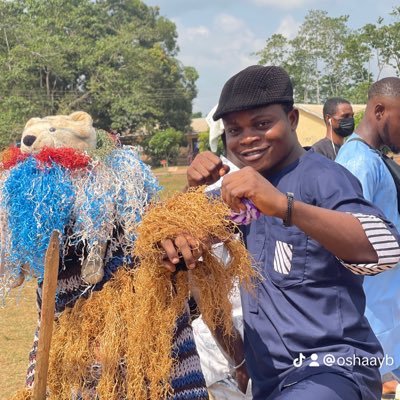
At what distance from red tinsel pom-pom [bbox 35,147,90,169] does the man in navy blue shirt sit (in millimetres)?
643

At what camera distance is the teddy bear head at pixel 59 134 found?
2758 mm

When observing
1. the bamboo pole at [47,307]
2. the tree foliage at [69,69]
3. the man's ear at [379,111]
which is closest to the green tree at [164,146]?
the tree foliage at [69,69]

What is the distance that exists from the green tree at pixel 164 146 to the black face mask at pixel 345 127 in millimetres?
36164

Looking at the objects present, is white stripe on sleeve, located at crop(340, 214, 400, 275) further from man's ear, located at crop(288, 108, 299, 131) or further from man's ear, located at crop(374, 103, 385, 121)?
man's ear, located at crop(374, 103, 385, 121)

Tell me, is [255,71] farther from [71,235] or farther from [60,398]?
[60,398]

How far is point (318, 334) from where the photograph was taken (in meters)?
1.88

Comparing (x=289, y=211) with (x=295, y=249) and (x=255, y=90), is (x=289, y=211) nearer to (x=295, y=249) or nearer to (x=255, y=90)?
(x=295, y=249)

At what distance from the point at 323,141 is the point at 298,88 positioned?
58387 millimetres

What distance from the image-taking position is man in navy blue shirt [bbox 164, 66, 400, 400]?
1.76 meters

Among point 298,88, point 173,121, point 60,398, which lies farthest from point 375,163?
point 298,88

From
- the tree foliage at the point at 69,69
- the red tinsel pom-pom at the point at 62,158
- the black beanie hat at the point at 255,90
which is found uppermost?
the tree foliage at the point at 69,69

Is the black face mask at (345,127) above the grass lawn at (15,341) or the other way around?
above

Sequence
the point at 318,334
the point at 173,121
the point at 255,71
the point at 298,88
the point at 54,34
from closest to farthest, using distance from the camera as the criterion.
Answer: the point at 318,334
the point at 255,71
the point at 54,34
the point at 173,121
the point at 298,88

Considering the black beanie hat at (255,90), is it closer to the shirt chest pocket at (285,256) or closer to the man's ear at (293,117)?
the man's ear at (293,117)
